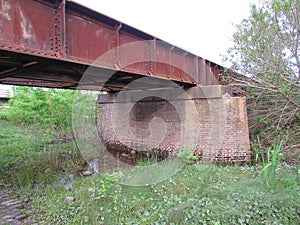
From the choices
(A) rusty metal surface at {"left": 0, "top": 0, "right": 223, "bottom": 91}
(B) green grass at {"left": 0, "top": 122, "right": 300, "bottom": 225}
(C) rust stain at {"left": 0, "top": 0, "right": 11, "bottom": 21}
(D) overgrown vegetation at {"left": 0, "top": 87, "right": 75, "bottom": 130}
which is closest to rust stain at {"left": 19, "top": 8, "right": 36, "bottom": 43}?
(A) rusty metal surface at {"left": 0, "top": 0, "right": 223, "bottom": 91}

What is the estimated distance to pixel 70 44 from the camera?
4.14m

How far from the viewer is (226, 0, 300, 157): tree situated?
597cm

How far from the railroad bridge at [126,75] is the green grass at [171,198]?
216 centimetres

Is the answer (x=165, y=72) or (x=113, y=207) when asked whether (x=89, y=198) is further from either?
(x=165, y=72)

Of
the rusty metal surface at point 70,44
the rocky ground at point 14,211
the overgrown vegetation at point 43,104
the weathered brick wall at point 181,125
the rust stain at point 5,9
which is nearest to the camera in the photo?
the rust stain at point 5,9

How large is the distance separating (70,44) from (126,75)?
83.9 inches

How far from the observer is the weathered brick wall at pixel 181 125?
737 centimetres

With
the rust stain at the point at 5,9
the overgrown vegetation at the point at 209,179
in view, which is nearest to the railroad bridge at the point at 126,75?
the rust stain at the point at 5,9

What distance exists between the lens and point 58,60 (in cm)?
381

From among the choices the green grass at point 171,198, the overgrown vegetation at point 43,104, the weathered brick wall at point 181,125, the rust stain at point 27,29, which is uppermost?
the rust stain at point 27,29

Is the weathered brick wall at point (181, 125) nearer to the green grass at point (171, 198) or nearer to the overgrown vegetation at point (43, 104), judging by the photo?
the green grass at point (171, 198)

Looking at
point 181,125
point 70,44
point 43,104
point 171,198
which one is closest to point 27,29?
point 70,44

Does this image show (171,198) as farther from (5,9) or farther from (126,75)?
(5,9)

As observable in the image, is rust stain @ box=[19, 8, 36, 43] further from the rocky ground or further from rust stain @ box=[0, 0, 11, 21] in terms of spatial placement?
the rocky ground
